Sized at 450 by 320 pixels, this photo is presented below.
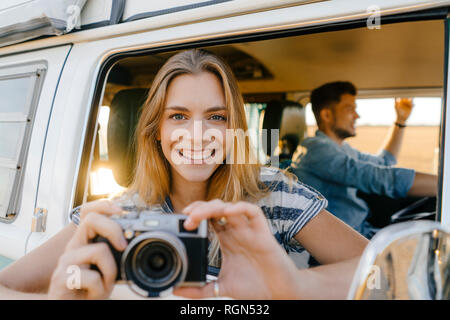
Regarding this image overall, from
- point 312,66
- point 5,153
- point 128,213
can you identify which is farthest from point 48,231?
point 312,66

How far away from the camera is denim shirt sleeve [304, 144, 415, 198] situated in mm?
2471

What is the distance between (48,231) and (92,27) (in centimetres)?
78

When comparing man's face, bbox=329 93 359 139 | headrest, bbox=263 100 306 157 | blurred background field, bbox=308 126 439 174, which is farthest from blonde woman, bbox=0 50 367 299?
man's face, bbox=329 93 359 139

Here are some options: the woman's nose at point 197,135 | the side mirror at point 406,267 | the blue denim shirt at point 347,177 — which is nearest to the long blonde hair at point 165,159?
the woman's nose at point 197,135

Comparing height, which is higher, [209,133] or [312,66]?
[312,66]

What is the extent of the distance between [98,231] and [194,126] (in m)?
0.42

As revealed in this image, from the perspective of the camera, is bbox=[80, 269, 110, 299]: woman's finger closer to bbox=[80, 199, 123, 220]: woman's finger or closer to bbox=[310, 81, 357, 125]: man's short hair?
bbox=[80, 199, 123, 220]: woman's finger

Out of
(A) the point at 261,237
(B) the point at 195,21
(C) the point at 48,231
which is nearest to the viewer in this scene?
(A) the point at 261,237

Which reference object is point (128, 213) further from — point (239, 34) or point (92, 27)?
point (92, 27)

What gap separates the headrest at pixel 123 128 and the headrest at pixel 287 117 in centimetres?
99

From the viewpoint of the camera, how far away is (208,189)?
3.66ft

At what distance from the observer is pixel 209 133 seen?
1092mm

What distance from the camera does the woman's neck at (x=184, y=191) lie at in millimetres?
1093

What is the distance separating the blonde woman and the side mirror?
0.11 m
